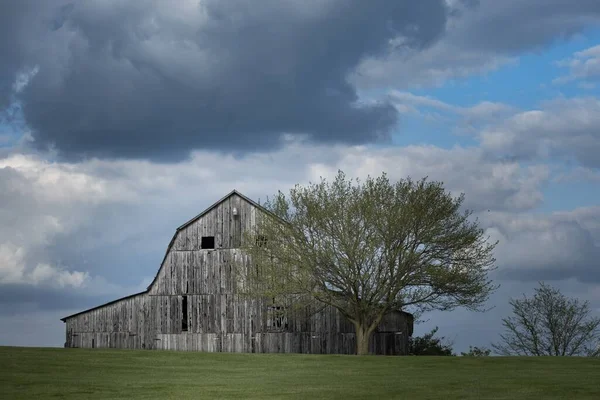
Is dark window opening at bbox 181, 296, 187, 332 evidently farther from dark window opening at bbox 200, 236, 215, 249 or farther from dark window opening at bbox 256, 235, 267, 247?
dark window opening at bbox 256, 235, 267, 247

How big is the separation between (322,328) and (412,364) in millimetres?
14004

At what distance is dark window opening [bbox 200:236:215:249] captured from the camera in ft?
183

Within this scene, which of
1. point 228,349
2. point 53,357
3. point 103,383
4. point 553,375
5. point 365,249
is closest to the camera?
point 103,383

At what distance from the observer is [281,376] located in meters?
34.9

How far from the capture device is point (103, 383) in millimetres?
30625

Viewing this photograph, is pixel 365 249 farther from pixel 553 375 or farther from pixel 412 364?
pixel 553 375

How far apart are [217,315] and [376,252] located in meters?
12.1

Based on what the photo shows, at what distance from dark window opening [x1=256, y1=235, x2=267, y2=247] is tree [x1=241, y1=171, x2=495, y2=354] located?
186 centimetres

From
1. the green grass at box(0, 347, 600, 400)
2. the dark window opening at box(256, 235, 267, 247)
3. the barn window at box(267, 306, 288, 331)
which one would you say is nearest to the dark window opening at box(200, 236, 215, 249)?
the dark window opening at box(256, 235, 267, 247)

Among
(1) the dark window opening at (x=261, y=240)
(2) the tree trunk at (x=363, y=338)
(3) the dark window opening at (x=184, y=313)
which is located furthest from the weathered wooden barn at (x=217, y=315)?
(2) the tree trunk at (x=363, y=338)

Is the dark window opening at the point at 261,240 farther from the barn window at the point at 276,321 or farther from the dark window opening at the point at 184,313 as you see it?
the dark window opening at the point at 184,313

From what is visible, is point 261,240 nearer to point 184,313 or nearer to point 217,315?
point 217,315

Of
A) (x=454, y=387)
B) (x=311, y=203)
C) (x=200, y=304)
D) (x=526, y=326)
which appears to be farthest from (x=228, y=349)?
(x=454, y=387)

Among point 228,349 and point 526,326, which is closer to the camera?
point 228,349
